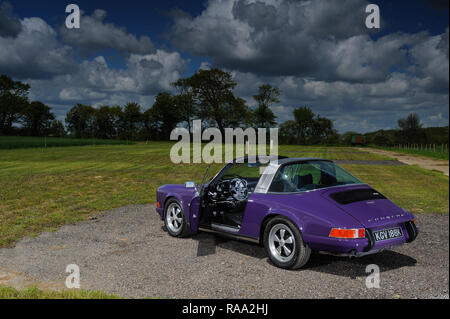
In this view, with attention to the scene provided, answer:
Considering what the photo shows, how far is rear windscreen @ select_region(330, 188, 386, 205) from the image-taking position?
5016 millimetres

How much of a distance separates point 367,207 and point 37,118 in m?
106

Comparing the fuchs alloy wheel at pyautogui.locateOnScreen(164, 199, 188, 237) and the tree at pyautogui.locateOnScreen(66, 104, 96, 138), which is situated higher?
the tree at pyautogui.locateOnScreen(66, 104, 96, 138)

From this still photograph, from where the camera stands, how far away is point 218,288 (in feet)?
14.8

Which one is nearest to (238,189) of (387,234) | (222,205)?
(222,205)

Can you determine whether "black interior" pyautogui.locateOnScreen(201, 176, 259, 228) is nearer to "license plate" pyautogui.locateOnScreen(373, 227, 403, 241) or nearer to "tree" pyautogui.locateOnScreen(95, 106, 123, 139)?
"license plate" pyautogui.locateOnScreen(373, 227, 403, 241)

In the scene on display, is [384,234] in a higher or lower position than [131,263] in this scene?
higher

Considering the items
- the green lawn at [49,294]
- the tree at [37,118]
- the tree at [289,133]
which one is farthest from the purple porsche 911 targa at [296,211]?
the tree at [37,118]

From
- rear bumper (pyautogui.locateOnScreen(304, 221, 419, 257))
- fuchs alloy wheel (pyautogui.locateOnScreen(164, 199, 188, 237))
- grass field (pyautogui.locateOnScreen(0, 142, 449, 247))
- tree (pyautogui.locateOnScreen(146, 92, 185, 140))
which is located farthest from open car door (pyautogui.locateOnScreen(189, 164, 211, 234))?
tree (pyautogui.locateOnScreen(146, 92, 185, 140))

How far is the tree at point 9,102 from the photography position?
87.6m

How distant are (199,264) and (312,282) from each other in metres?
1.66

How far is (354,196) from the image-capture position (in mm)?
5172

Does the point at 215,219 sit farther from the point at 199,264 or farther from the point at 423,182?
the point at 423,182

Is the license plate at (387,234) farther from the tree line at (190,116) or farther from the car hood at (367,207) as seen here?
the tree line at (190,116)
